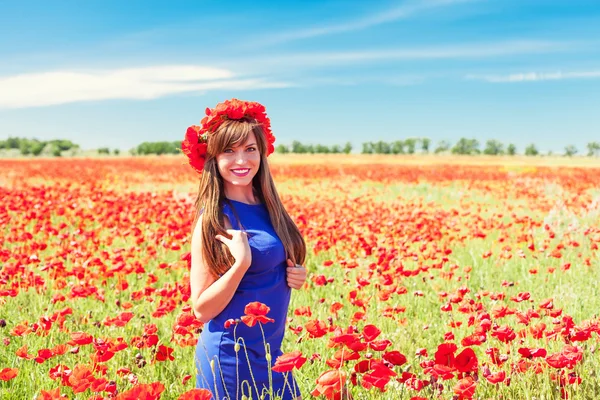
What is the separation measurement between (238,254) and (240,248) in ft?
0.09

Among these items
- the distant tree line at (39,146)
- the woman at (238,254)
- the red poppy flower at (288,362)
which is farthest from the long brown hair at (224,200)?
the distant tree line at (39,146)

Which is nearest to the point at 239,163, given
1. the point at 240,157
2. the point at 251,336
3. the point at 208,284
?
the point at 240,157

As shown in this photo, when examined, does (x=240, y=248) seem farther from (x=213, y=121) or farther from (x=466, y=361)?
(x=466, y=361)

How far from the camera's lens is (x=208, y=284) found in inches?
106

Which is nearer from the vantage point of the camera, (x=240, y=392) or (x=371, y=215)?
(x=240, y=392)

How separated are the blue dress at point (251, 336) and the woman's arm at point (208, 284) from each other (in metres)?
0.07

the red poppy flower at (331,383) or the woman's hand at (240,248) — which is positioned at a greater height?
the woman's hand at (240,248)

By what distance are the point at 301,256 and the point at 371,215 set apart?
6.83m

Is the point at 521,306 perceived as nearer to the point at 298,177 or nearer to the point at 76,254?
the point at 76,254

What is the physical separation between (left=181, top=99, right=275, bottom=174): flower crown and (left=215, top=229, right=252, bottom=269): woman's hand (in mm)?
604

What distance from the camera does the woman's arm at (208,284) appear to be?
8.22ft

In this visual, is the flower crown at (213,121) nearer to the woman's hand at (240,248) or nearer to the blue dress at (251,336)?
the blue dress at (251,336)

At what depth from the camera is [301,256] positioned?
2.96 m

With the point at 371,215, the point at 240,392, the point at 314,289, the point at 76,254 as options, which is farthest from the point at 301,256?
the point at 371,215
